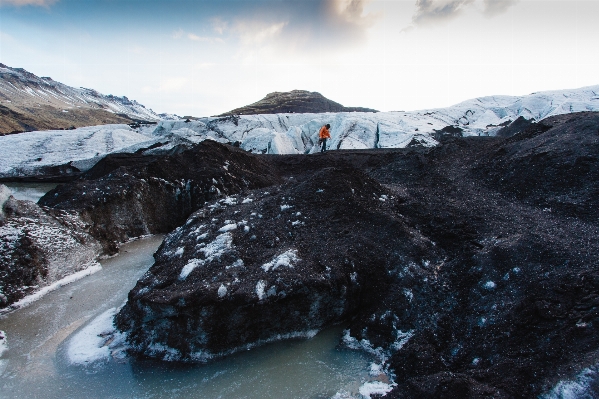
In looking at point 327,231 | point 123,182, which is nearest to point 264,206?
point 327,231

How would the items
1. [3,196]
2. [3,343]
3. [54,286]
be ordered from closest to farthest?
1. [3,343]
2. [54,286]
3. [3,196]

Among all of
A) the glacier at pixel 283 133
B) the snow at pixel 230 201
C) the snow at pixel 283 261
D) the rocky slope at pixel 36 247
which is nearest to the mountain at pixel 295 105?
the glacier at pixel 283 133

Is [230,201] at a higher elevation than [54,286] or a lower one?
higher

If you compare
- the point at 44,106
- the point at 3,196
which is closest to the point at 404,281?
the point at 3,196

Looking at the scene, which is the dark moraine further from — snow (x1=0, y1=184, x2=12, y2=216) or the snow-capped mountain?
the snow-capped mountain

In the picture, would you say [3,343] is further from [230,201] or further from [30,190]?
[30,190]

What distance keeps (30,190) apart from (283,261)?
1750cm

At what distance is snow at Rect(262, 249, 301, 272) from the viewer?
477 cm

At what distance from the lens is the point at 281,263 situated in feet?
15.7

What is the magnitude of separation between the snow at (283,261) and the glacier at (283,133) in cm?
1629

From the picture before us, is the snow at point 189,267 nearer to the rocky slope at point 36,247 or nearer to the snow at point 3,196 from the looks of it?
the rocky slope at point 36,247

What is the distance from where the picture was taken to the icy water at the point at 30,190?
14.5 metres

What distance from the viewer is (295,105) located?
62.8 meters

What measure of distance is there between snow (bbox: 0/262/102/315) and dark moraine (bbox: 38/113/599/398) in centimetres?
162
